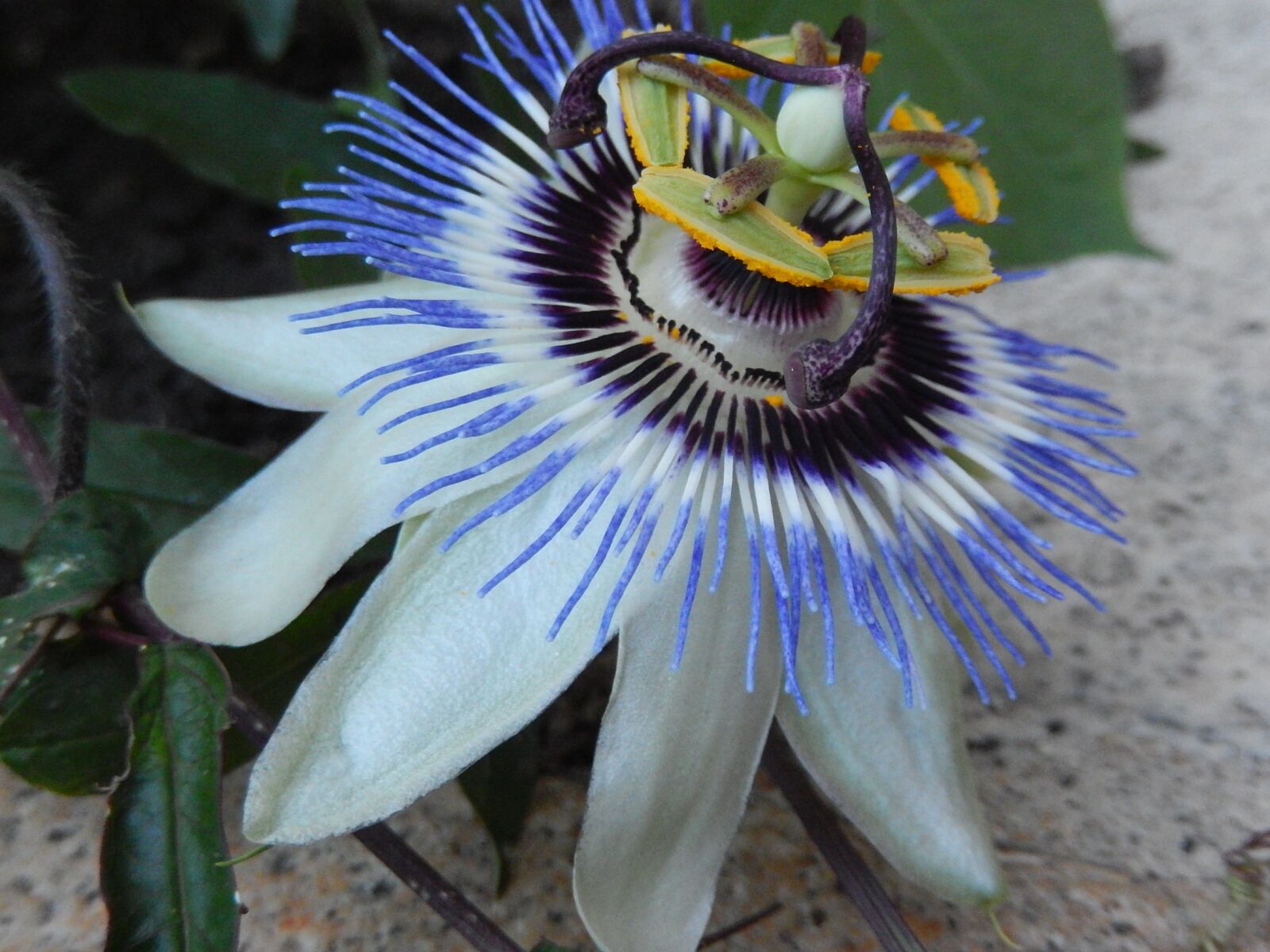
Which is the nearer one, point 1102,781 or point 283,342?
point 283,342

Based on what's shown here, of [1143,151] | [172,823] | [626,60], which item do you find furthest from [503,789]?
[1143,151]

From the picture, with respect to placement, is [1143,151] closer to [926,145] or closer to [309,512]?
[926,145]

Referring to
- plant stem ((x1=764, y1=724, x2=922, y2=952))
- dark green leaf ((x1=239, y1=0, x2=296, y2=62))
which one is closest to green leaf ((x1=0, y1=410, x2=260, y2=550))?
plant stem ((x1=764, y1=724, x2=922, y2=952))

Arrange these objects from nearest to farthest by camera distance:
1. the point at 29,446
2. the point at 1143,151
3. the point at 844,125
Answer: the point at 844,125 → the point at 29,446 → the point at 1143,151

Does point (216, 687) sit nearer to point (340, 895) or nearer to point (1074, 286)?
point (340, 895)

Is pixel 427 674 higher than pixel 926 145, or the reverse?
pixel 926 145

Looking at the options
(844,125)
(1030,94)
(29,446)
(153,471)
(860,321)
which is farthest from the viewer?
(1030,94)

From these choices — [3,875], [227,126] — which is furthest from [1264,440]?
[3,875]

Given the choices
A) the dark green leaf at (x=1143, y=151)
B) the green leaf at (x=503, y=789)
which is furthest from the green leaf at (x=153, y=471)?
the dark green leaf at (x=1143, y=151)

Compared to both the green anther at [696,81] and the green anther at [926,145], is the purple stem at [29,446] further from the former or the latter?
the green anther at [926,145]
